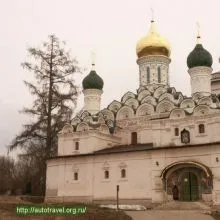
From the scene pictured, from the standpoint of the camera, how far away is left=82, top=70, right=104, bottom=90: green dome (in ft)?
97.1

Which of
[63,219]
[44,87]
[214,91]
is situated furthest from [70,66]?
[63,219]

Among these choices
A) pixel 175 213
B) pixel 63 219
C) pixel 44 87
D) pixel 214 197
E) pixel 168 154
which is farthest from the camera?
pixel 44 87

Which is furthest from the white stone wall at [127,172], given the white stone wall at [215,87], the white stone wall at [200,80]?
the white stone wall at [215,87]

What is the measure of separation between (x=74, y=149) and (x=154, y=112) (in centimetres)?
562

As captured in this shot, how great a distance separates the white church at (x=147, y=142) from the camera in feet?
74.0

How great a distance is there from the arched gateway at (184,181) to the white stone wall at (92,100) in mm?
8491

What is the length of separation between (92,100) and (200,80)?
Result: 7.67 meters

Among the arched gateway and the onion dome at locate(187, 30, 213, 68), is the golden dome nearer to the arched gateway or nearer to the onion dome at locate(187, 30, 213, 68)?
the onion dome at locate(187, 30, 213, 68)

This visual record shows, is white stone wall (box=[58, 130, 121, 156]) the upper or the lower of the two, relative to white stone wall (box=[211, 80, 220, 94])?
lower

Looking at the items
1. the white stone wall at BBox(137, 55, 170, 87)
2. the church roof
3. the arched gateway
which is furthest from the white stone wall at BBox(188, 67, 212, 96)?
the arched gateway

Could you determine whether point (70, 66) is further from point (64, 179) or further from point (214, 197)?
point (214, 197)

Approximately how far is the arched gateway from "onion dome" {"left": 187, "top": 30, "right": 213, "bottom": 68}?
7.24 meters

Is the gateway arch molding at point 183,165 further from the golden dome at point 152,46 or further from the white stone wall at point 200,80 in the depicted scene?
the golden dome at point 152,46

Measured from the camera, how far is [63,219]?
45.5ft
